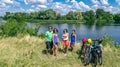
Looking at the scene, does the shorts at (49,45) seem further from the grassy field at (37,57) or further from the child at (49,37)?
the grassy field at (37,57)

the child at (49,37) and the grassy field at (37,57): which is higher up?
the child at (49,37)

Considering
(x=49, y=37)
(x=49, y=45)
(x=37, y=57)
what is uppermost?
(x=49, y=37)

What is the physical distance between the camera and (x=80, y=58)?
40.9ft

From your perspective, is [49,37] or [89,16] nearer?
[49,37]

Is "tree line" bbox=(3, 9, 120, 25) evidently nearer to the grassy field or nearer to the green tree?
the green tree

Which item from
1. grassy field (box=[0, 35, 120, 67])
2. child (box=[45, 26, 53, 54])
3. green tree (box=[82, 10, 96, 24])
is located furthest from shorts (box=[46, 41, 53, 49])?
green tree (box=[82, 10, 96, 24])

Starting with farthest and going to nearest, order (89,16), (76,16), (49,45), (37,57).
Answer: (89,16) < (76,16) < (49,45) < (37,57)

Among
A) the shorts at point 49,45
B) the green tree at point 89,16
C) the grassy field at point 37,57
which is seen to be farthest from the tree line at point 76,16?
the shorts at point 49,45

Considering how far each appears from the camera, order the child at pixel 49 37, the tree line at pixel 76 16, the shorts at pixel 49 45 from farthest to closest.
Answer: the tree line at pixel 76 16, the shorts at pixel 49 45, the child at pixel 49 37

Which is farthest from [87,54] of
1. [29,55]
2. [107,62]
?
[29,55]

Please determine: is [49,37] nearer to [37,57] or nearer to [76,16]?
[37,57]

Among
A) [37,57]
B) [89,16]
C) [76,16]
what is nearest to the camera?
[37,57]

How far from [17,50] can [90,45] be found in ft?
13.8

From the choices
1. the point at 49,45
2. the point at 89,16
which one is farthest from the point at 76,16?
the point at 49,45
